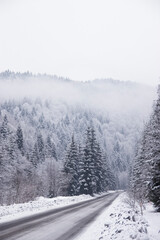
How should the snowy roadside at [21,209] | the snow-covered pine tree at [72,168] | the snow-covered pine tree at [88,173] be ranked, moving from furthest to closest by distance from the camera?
the snow-covered pine tree at [88,173]
the snow-covered pine tree at [72,168]
the snowy roadside at [21,209]

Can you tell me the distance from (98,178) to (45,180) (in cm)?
1193

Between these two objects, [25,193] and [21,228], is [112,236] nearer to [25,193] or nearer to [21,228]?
[21,228]

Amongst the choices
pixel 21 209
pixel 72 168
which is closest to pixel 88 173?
pixel 72 168

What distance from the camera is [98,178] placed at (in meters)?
59.5

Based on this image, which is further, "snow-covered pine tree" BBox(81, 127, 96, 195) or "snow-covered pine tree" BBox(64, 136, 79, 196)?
"snow-covered pine tree" BBox(81, 127, 96, 195)

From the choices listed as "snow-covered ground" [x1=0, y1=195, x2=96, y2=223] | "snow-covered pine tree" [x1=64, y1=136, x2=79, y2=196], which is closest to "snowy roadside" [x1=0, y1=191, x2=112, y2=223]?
"snow-covered ground" [x1=0, y1=195, x2=96, y2=223]

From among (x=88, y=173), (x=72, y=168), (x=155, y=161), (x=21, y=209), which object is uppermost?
(x=155, y=161)

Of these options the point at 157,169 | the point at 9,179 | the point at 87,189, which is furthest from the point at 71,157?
the point at 157,169

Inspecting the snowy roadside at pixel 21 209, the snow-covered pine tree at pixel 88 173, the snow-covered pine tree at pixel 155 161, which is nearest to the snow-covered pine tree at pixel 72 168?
the snow-covered pine tree at pixel 88 173

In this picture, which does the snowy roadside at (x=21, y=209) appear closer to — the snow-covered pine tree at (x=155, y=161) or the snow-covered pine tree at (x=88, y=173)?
the snow-covered pine tree at (x=155, y=161)

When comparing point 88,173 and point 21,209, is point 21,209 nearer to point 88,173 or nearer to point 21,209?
point 21,209

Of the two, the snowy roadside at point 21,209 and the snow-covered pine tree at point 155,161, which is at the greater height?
the snow-covered pine tree at point 155,161

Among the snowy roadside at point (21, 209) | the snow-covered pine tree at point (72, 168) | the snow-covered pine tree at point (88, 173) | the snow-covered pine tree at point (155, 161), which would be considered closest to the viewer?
the snowy roadside at point (21, 209)

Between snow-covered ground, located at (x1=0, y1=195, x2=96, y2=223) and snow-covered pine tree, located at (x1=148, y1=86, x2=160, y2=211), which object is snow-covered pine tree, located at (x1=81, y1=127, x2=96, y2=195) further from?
snow-covered pine tree, located at (x1=148, y1=86, x2=160, y2=211)
